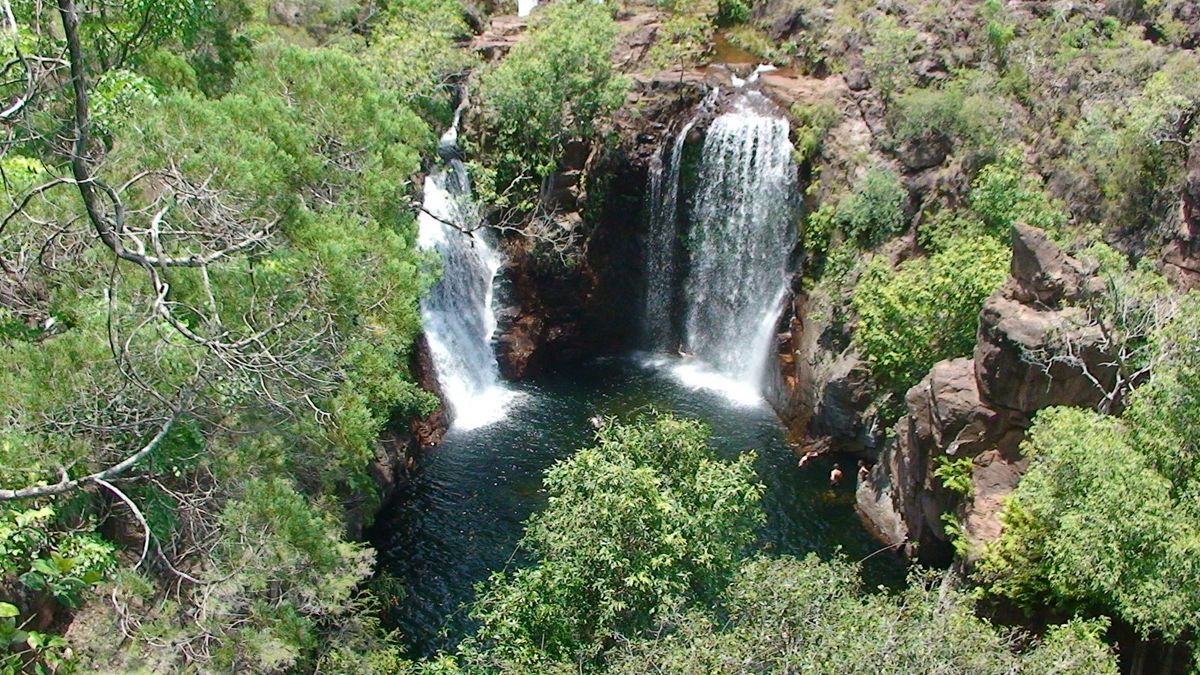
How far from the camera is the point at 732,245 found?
107 ft

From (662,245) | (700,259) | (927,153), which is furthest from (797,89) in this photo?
(662,245)

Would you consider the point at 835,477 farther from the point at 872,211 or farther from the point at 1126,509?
the point at 1126,509

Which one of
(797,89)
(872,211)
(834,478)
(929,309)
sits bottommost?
(834,478)

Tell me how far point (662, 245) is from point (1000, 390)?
16287 mm

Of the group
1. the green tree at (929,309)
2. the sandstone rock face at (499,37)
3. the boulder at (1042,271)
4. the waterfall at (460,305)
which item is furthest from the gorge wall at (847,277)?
the green tree at (929,309)

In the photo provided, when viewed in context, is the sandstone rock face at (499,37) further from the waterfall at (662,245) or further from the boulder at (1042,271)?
the boulder at (1042,271)

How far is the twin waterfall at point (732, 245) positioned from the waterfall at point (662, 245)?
1.7 inches

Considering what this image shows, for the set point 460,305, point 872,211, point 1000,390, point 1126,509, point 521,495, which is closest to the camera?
point 1126,509

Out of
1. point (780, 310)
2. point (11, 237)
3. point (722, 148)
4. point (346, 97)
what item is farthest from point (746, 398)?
point (11, 237)

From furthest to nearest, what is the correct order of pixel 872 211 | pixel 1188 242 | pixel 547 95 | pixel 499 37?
pixel 499 37 < pixel 547 95 < pixel 872 211 < pixel 1188 242

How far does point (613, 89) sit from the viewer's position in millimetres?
31109

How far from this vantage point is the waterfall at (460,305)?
98.5ft

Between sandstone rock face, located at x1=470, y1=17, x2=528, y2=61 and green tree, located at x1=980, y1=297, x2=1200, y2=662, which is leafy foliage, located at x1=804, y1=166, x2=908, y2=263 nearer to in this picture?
green tree, located at x1=980, y1=297, x2=1200, y2=662

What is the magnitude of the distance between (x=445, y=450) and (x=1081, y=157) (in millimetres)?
20005
